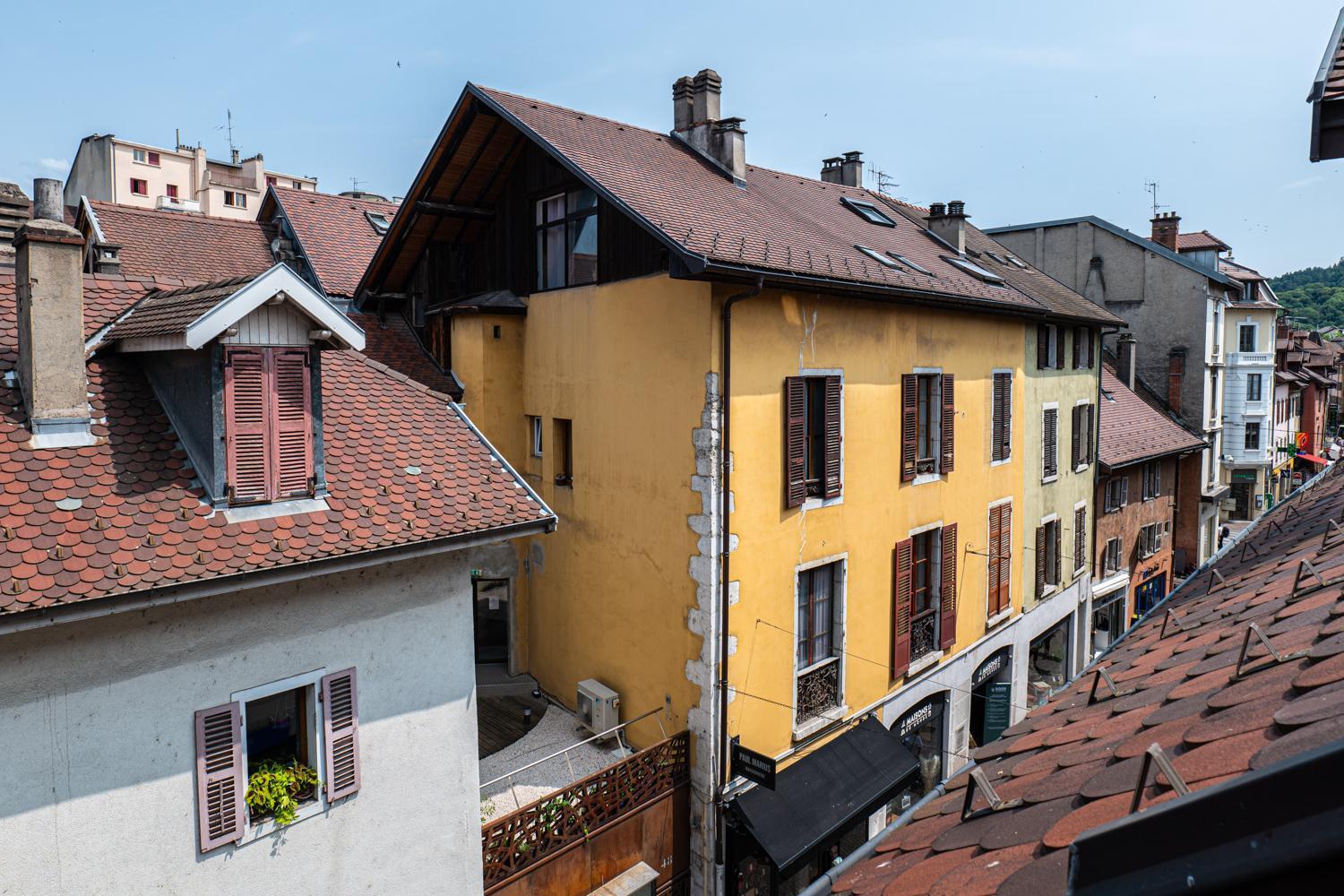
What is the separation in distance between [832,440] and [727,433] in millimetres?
2258

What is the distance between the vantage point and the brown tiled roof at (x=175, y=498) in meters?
6.33

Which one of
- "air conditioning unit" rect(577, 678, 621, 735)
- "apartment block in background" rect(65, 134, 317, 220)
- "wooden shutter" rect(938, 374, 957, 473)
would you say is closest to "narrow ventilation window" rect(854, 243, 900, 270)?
"wooden shutter" rect(938, 374, 957, 473)

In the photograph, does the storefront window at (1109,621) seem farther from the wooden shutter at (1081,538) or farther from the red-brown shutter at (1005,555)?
the red-brown shutter at (1005,555)

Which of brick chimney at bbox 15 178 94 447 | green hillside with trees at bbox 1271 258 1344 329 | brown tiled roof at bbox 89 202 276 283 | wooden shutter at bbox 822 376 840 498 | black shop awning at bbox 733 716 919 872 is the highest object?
green hillside with trees at bbox 1271 258 1344 329

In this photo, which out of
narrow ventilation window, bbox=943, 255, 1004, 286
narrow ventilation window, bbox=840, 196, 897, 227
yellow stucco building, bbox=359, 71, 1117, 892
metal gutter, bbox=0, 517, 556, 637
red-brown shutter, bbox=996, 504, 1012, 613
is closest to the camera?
metal gutter, bbox=0, 517, 556, 637

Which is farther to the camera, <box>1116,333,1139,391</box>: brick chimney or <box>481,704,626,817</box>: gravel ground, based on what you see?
<box>1116,333,1139,391</box>: brick chimney

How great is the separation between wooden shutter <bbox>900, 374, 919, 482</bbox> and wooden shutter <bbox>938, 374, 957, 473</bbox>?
863 millimetres

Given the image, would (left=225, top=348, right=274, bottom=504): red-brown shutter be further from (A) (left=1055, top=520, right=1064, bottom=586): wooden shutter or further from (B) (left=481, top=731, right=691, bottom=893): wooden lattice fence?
(A) (left=1055, top=520, right=1064, bottom=586): wooden shutter

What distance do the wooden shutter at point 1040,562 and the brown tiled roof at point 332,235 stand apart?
16.5 m

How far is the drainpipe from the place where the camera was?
1119 centimetres

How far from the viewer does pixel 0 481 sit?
6539 mm

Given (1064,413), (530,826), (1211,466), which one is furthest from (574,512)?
(1211,466)

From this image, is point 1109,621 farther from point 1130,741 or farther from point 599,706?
point 1130,741

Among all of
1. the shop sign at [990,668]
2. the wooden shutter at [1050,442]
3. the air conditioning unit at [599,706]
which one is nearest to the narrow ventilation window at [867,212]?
the wooden shutter at [1050,442]
